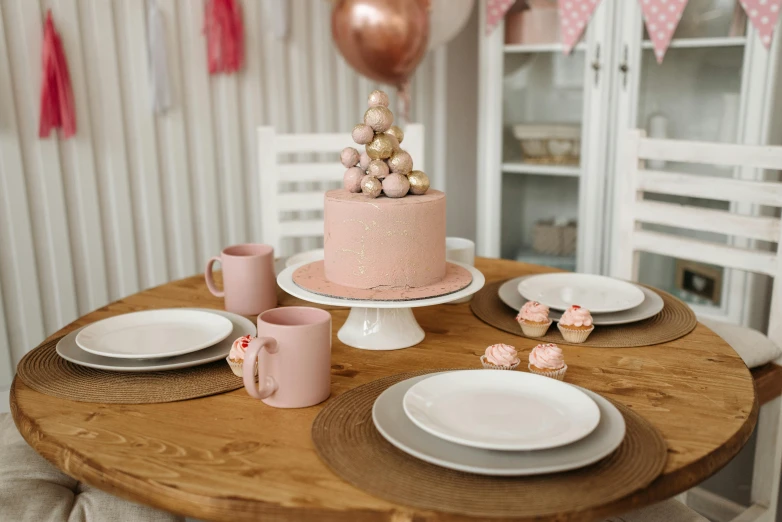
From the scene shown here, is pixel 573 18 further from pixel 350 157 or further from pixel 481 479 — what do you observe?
pixel 481 479

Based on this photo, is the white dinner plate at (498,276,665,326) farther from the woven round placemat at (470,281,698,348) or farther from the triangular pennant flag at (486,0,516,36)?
the triangular pennant flag at (486,0,516,36)

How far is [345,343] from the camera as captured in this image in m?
1.16

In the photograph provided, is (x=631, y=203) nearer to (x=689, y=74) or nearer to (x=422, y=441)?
(x=689, y=74)

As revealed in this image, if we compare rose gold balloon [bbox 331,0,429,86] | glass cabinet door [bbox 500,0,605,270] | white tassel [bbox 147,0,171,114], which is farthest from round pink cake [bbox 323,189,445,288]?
glass cabinet door [bbox 500,0,605,270]

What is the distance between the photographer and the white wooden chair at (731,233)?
4.99 feet

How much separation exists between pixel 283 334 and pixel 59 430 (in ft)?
0.94

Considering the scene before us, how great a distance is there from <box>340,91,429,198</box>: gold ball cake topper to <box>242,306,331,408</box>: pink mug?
0.82 feet

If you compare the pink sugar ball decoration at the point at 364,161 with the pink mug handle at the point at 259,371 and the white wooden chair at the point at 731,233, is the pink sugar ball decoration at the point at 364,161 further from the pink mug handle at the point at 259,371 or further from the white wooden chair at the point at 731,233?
the white wooden chair at the point at 731,233

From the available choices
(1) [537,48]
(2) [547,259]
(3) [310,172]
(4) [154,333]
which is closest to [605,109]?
(1) [537,48]

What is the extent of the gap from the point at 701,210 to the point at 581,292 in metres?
0.53

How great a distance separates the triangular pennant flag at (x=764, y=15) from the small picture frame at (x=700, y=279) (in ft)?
2.30

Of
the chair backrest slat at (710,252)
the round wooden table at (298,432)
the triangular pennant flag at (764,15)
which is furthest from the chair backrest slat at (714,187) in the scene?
the triangular pennant flag at (764,15)

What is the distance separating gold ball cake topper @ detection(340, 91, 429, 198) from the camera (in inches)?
43.8

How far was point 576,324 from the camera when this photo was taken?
113cm
